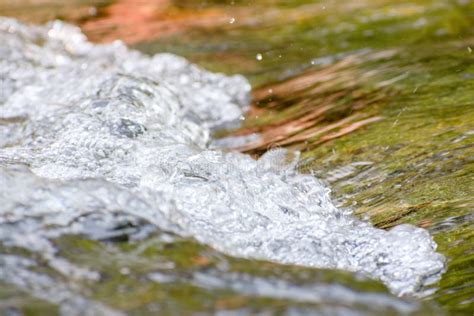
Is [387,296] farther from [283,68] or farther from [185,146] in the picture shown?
[283,68]

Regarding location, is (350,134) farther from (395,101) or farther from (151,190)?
(151,190)

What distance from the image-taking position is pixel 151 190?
188 cm

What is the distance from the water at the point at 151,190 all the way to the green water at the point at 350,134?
54mm

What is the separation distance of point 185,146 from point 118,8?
354 centimetres

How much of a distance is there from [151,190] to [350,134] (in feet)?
4.22

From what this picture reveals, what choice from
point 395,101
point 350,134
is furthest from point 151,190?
point 395,101

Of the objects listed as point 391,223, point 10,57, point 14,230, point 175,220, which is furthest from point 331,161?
point 10,57

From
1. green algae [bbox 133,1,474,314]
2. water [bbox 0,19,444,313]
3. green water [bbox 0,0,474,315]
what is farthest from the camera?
green algae [bbox 133,1,474,314]

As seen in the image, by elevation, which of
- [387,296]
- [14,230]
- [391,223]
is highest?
[14,230]

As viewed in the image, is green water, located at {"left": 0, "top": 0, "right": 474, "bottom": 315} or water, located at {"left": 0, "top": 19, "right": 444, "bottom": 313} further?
water, located at {"left": 0, "top": 19, "right": 444, "bottom": 313}

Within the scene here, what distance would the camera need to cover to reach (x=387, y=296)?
1.40m

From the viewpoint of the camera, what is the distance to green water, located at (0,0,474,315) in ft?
4.79

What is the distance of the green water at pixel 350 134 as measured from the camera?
4.79ft

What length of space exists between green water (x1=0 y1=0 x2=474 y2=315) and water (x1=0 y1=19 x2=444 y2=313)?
0.05m
